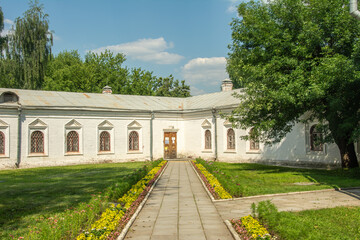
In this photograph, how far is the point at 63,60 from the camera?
5362cm

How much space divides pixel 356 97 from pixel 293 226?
10.8 metres

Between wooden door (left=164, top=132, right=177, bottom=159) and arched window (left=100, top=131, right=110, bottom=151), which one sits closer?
arched window (left=100, top=131, right=110, bottom=151)

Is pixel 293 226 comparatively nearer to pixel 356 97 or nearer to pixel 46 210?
pixel 46 210

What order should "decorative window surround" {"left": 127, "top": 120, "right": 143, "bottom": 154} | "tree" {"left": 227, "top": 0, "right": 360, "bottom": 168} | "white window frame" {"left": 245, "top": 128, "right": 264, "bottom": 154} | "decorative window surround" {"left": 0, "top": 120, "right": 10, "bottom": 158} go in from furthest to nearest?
"decorative window surround" {"left": 127, "top": 120, "right": 143, "bottom": 154} → "white window frame" {"left": 245, "top": 128, "right": 264, "bottom": 154} → "decorative window surround" {"left": 0, "top": 120, "right": 10, "bottom": 158} → "tree" {"left": 227, "top": 0, "right": 360, "bottom": 168}

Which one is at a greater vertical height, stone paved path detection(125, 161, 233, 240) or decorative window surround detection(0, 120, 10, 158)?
decorative window surround detection(0, 120, 10, 158)

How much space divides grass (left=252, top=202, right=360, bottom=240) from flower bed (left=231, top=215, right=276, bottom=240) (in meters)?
0.23

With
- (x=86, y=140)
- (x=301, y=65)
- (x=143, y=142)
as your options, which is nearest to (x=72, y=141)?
(x=86, y=140)

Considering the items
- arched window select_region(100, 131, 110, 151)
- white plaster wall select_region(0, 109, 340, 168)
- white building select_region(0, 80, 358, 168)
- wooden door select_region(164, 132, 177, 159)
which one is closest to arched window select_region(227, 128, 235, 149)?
white building select_region(0, 80, 358, 168)

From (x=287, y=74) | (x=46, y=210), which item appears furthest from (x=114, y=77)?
(x=46, y=210)

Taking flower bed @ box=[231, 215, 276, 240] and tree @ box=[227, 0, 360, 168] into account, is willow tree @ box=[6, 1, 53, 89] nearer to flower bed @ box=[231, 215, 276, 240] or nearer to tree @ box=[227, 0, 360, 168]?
tree @ box=[227, 0, 360, 168]

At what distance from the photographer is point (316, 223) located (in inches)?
259

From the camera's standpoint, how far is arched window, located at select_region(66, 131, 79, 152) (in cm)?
2376

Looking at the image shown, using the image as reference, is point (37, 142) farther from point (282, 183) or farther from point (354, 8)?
point (354, 8)

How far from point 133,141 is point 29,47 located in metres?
14.2
